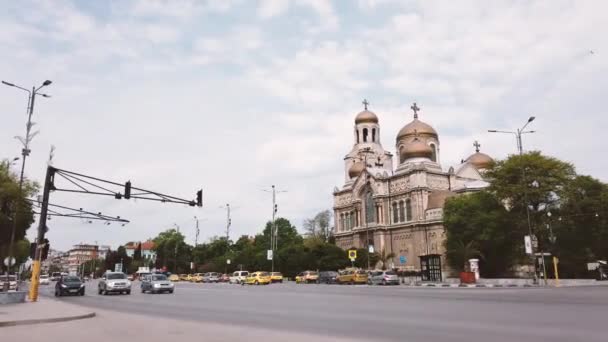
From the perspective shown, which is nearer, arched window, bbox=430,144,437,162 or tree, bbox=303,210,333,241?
arched window, bbox=430,144,437,162

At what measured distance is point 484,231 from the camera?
177 ft

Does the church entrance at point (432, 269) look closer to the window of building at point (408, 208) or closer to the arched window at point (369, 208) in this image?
the window of building at point (408, 208)

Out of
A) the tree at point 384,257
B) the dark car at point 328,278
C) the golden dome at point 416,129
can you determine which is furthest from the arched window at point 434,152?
the dark car at point 328,278

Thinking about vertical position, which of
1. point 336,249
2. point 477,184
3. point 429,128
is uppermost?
point 429,128

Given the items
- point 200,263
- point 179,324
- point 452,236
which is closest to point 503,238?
point 452,236

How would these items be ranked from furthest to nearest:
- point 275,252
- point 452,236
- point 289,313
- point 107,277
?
point 275,252 → point 452,236 → point 107,277 → point 289,313

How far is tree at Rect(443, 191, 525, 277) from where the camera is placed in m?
53.4

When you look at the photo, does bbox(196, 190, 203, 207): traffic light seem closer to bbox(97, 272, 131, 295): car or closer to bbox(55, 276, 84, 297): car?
bbox(97, 272, 131, 295): car

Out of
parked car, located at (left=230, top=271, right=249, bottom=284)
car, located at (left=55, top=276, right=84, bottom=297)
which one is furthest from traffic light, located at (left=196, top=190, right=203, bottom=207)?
parked car, located at (left=230, top=271, right=249, bottom=284)

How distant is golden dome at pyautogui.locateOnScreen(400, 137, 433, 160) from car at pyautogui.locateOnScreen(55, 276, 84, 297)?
50.9 meters

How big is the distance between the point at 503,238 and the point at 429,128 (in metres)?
30.2

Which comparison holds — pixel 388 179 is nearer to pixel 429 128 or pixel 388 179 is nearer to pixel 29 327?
pixel 429 128

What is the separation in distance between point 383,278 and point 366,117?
145 ft

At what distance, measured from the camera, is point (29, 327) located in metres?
13.2
